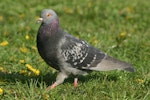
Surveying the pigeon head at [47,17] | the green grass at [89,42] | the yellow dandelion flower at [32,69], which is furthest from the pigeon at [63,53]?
the yellow dandelion flower at [32,69]

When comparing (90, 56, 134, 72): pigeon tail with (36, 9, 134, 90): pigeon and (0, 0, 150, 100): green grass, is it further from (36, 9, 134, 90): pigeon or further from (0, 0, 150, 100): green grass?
(0, 0, 150, 100): green grass

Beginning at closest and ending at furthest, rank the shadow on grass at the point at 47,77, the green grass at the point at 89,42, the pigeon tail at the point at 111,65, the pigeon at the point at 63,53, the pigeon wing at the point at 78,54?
1. the green grass at the point at 89,42
2. the pigeon at the point at 63,53
3. the pigeon wing at the point at 78,54
4. the pigeon tail at the point at 111,65
5. the shadow on grass at the point at 47,77

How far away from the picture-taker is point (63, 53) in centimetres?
623

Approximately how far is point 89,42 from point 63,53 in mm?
2765

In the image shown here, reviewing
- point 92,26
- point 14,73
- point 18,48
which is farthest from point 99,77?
point 92,26

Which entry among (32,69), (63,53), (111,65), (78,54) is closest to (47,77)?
(32,69)

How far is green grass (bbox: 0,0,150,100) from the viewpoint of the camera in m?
6.03

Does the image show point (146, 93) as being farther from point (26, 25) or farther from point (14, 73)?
point (26, 25)

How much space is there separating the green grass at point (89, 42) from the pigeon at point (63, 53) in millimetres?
223

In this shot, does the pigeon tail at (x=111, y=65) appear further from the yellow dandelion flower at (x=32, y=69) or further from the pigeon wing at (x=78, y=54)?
the yellow dandelion flower at (x=32, y=69)

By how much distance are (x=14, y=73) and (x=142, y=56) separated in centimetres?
251

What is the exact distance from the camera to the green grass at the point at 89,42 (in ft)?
19.8

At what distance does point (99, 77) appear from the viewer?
686 cm

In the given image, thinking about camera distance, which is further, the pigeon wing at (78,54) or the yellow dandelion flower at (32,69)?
the yellow dandelion flower at (32,69)
